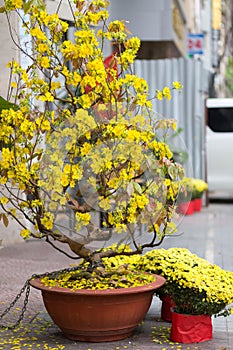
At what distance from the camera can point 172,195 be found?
738 cm

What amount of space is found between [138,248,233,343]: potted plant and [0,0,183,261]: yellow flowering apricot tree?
387 mm

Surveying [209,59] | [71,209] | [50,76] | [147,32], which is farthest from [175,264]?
[209,59]

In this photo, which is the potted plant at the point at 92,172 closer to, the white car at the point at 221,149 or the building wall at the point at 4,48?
the building wall at the point at 4,48

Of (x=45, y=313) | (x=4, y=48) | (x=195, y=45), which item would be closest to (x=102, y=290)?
(x=45, y=313)

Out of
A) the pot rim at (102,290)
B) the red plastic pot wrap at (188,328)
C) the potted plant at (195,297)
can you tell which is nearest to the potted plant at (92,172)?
the pot rim at (102,290)

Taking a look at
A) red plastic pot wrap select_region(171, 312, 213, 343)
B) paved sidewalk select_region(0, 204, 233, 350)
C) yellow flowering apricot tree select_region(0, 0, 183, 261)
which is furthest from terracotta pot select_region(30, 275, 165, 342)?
yellow flowering apricot tree select_region(0, 0, 183, 261)

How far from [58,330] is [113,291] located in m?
0.93

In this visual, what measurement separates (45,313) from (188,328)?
5.48ft

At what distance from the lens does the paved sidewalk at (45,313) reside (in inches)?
285

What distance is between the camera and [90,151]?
7152 mm

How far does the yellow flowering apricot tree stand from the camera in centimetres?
714

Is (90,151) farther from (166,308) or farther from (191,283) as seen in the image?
(166,308)

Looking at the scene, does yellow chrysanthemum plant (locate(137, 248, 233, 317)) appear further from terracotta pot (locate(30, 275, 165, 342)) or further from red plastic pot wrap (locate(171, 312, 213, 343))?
terracotta pot (locate(30, 275, 165, 342))

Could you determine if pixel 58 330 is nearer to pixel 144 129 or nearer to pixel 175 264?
pixel 175 264
